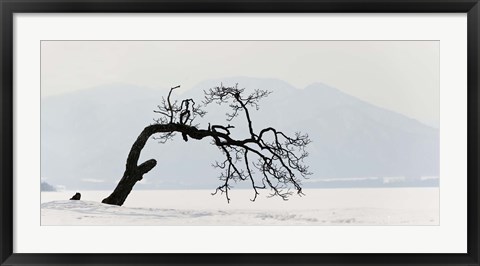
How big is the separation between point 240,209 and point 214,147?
21 centimetres

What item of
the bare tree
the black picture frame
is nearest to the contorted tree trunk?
the bare tree

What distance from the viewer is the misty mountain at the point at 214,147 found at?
5.73ft

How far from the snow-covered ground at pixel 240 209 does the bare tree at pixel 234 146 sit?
34mm

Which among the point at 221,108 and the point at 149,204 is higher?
the point at 221,108

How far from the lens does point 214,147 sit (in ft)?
5.76

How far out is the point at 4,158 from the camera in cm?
174

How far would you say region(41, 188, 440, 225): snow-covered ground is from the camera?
5.69 feet
